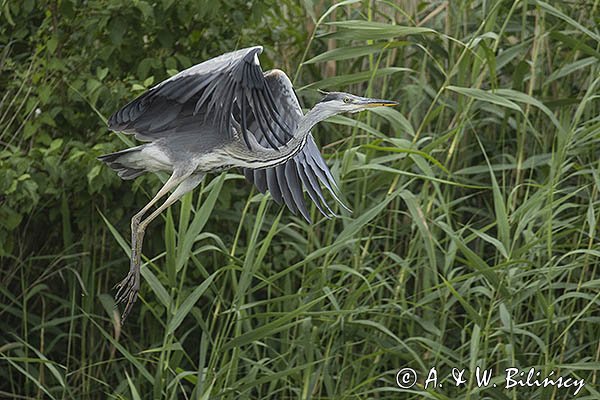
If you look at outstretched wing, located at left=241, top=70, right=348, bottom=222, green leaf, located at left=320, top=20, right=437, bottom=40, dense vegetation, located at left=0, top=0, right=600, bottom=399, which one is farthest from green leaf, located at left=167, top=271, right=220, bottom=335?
outstretched wing, located at left=241, top=70, right=348, bottom=222

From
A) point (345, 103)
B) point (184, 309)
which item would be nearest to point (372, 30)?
point (184, 309)

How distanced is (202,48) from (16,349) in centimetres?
88

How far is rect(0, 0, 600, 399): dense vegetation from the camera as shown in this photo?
216 cm

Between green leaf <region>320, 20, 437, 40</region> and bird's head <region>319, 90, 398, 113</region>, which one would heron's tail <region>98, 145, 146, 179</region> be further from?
green leaf <region>320, 20, 437, 40</region>

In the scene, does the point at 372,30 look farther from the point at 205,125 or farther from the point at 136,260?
the point at 136,260

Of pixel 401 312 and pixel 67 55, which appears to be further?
pixel 67 55

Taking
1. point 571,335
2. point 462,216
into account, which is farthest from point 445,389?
point 462,216

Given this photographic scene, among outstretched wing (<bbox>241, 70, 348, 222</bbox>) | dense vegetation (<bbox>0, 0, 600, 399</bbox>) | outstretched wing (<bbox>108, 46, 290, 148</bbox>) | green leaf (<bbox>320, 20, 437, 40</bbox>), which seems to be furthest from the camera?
dense vegetation (<bbox>0, 0, 600, 399</bbox>)

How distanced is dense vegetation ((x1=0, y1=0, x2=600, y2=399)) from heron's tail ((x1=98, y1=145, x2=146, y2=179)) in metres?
0.81

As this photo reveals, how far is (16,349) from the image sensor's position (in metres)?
2.65

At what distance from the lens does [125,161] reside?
116 centimetres

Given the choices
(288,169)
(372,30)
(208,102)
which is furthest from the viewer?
(372,30)

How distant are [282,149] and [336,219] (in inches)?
54.2

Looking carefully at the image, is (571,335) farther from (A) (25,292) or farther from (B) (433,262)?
(A) (25,292)
